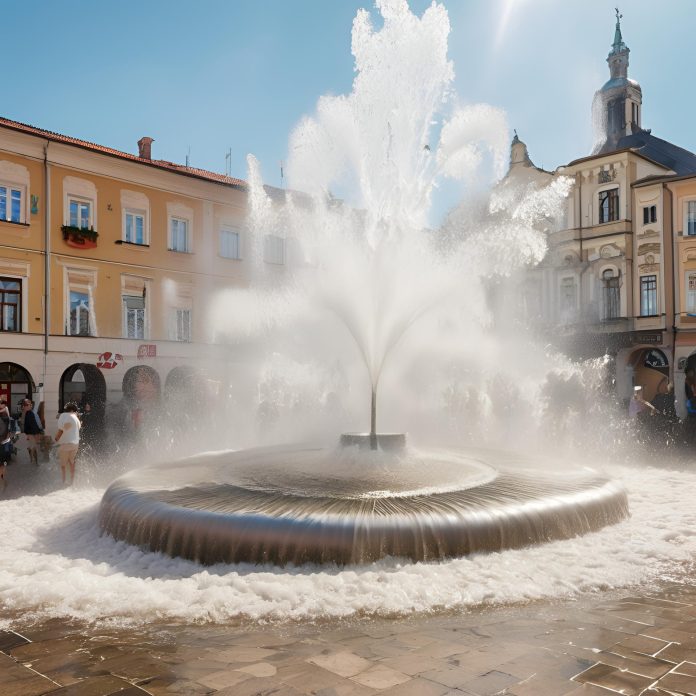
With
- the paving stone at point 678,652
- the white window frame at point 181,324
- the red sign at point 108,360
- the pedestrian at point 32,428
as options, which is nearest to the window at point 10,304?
the red sign at point 108,360

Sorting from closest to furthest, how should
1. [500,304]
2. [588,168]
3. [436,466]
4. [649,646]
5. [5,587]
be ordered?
[649,646], [5,587], [436,466], [588,168], [500,304]

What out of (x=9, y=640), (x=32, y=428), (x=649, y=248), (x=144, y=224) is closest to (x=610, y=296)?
(x=649, y=248)

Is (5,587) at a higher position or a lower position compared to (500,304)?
lower

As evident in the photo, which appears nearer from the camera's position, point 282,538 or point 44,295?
point 282,538

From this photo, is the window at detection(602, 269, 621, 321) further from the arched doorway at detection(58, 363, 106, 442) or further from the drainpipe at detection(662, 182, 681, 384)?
the arched doorway at detection(58, 363, 106, 442)

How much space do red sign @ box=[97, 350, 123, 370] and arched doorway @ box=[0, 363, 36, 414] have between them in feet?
7.25

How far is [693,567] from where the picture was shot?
6195mm

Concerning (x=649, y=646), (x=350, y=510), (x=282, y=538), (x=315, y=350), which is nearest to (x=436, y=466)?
(x=350, y=510)

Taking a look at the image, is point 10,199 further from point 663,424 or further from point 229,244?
point 663,424

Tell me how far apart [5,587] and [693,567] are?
589 centimetres

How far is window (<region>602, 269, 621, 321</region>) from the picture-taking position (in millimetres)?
31711

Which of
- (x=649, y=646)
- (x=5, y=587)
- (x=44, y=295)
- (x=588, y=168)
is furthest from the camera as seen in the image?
(x=588, y=168)

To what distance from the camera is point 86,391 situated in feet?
72.1

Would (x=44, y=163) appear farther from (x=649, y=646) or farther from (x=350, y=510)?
(x=649, y=646)
